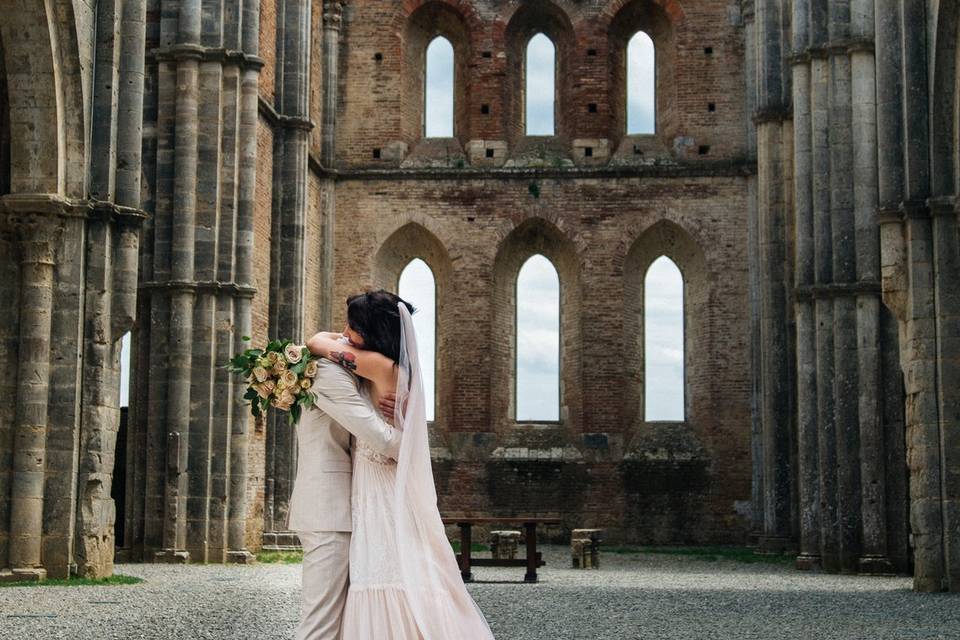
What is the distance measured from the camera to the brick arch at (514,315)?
26203mm

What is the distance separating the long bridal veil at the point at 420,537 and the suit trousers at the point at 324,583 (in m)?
0.23

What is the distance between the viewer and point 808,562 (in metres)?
19.4

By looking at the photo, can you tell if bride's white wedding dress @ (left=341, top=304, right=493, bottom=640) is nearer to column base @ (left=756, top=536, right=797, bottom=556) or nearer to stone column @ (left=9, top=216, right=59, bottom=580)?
stone column @ (left=9, top=216, right=59, bottom=580)

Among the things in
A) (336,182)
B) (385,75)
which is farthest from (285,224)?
(385,75)

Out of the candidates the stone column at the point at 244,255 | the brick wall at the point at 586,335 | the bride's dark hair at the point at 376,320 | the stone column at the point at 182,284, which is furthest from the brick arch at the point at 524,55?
the bride's dark hair at the point at 376,320

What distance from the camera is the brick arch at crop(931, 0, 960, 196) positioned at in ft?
47.1

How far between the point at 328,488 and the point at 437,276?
21.3 metres

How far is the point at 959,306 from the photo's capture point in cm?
1450

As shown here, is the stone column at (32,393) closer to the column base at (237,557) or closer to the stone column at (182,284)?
the stone column at (182,284)

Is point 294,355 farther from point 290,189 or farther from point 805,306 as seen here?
point 290,189

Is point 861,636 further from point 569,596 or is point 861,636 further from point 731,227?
point 731,227

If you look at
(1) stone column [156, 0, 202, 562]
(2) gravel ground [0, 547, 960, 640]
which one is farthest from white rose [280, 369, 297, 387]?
(1) stone column [156, 0, 202, 562]

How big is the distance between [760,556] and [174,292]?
10000 millimetres

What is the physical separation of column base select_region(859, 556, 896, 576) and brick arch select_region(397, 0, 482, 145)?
39.9ft
